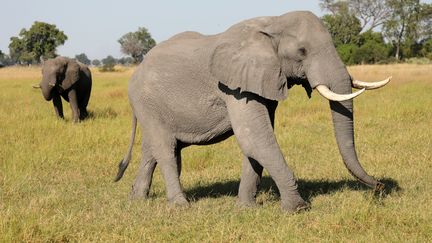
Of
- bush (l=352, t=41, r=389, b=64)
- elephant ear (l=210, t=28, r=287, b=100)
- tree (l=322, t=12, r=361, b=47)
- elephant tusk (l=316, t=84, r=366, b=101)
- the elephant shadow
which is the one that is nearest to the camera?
elephant tusk (l=316, t=84, r=366, b=101)

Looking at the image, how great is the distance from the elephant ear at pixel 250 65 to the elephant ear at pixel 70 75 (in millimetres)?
8981

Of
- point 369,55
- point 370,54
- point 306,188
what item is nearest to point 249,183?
point 306,188

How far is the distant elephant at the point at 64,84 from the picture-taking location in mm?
13180

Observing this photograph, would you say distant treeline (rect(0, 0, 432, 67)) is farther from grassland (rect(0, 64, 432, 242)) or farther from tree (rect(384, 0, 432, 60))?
grassland (rect(0, 64, 432, 242))

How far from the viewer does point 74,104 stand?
42.5ft

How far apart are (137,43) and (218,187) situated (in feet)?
270

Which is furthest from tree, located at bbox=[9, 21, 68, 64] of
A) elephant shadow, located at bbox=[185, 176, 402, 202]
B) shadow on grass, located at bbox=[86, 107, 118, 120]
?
elephant shadow, located at bbox=[185, 176, 402, 202]

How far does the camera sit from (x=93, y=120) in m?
12.3

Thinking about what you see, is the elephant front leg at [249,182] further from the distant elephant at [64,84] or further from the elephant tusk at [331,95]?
the distant elephant at [64,84]

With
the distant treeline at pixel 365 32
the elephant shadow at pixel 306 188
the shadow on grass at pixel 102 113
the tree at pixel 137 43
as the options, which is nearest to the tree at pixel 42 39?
the distant treeline at pixel 365 32

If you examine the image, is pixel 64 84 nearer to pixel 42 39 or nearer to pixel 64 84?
pixel 64 84

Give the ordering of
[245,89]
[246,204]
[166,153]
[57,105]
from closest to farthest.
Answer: [245,89] < [246,204] < [166,153] < [57,105]

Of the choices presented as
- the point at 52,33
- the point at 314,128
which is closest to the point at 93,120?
the point at 314,128

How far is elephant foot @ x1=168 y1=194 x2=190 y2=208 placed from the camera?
5.47 m
